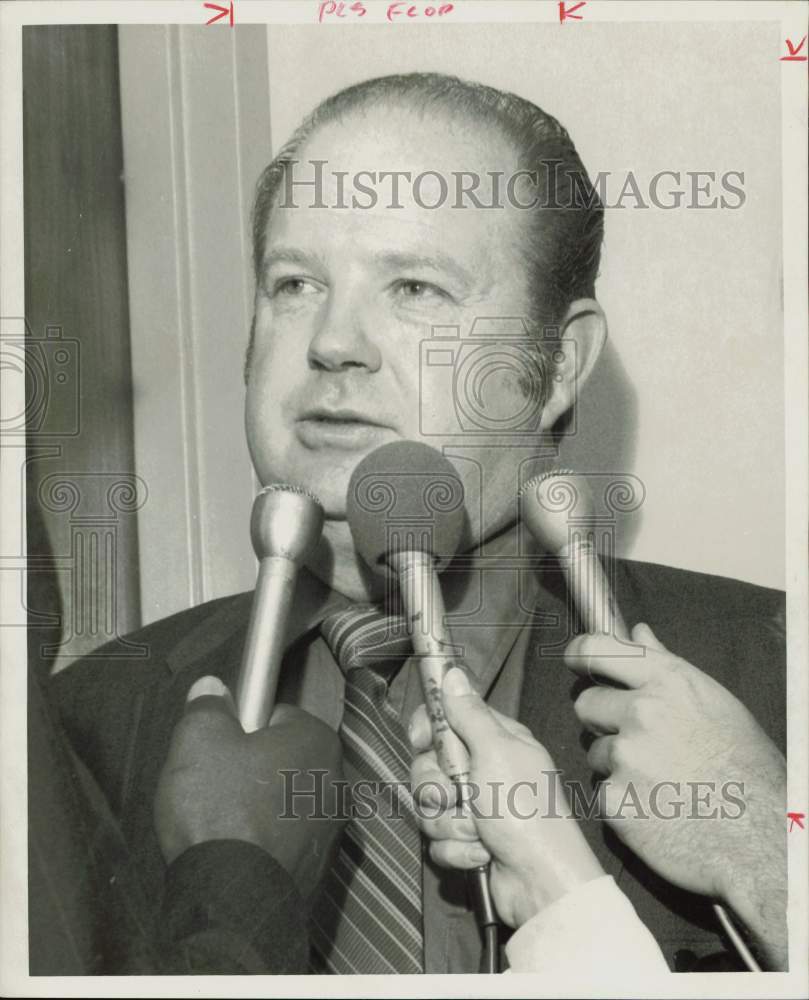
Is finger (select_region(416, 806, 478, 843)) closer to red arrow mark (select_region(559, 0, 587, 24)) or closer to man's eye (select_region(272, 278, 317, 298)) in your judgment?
man's eye (select_region(272, 278, 317, 298))

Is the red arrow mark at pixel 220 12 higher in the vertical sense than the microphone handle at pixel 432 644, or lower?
higher

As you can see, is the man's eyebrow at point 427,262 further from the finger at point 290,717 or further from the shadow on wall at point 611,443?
the finger at point 290,717

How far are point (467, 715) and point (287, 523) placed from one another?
21 cm

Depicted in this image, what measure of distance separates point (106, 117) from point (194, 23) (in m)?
0.11

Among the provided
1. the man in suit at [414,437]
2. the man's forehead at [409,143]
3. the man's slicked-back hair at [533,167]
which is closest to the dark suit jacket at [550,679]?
the man in suit at [414,437]

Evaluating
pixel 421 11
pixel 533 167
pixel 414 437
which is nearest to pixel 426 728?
pixel 414 437

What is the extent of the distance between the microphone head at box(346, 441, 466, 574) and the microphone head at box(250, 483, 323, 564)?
3 cm

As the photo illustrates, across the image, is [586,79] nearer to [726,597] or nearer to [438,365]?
[438,365]

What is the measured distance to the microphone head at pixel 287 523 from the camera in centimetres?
138

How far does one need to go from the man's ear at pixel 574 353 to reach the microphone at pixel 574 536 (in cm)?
6

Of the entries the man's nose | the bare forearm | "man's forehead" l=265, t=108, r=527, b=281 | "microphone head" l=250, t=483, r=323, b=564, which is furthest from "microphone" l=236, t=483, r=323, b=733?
the bare forearm

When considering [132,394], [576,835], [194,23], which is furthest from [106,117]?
[576,835]

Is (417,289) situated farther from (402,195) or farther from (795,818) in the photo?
(795,818)

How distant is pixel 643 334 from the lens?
1.44 m
